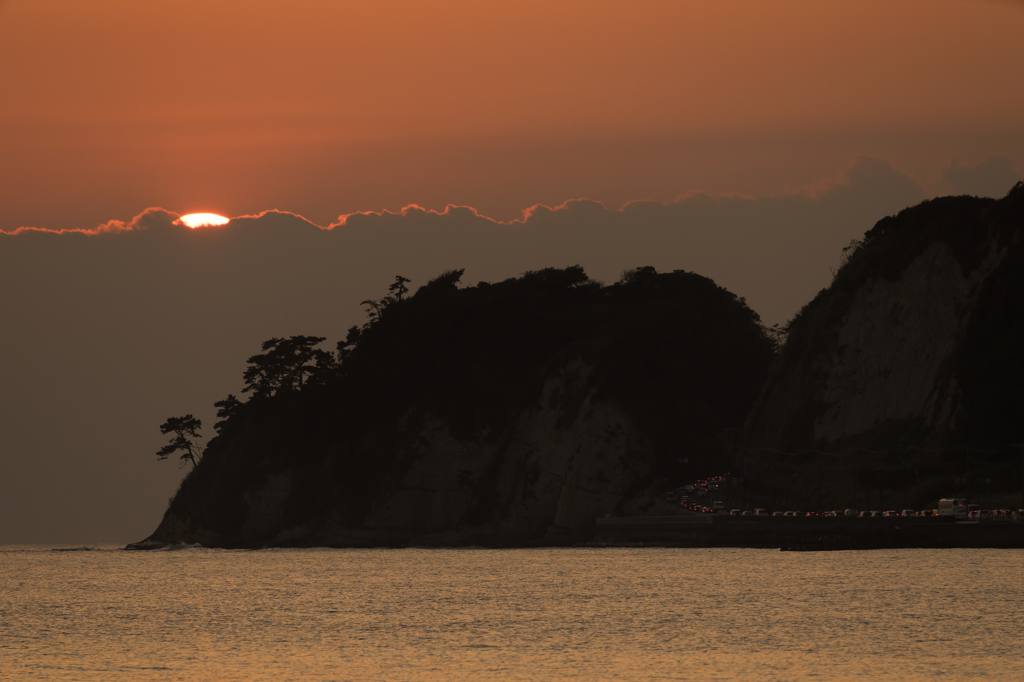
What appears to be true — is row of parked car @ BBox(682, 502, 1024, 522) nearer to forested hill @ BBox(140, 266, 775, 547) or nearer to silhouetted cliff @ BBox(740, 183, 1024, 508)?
silhouetted cliff @ BBox(740, 183, 1024, 508)

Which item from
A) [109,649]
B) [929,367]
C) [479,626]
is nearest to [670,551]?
[929,367]

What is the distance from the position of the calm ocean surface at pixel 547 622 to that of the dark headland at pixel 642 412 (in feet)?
60.9

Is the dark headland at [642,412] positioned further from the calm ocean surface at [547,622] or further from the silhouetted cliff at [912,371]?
the calm ocean surface at [547,622]

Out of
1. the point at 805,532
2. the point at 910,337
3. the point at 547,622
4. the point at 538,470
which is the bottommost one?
the point at 547,622

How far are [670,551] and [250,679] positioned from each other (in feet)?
306

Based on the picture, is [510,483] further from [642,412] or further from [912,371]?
[912,371]

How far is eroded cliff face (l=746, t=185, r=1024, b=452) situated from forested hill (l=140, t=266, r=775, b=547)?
16.1 meters

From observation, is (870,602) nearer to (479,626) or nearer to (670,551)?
(479,626)

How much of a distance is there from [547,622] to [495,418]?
101629 mm

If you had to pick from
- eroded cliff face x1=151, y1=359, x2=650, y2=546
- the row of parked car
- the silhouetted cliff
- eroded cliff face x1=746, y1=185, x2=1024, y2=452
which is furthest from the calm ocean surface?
eroded cliff face x1=151, y1=359, x2=650, y2=546

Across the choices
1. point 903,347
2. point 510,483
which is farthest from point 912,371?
point 510,483

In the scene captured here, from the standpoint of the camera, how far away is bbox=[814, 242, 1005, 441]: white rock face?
124062 millimetres

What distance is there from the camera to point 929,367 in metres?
125

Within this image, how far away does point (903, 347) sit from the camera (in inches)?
5044
